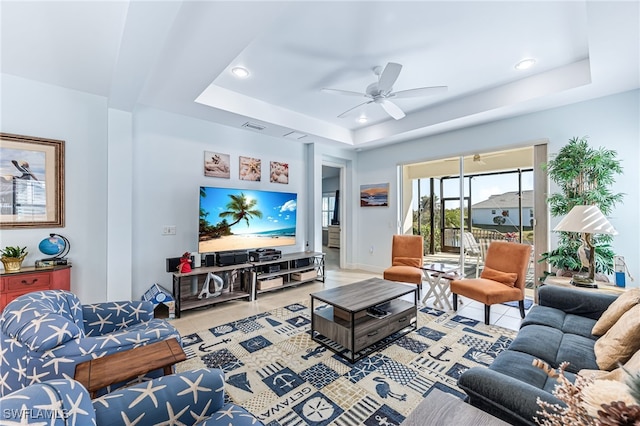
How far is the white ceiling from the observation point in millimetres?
1945

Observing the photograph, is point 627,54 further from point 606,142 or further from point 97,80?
point 97,80

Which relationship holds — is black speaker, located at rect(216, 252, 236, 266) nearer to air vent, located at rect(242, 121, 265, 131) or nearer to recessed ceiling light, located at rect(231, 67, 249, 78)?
air vent, located at rect(242, 121, 265, 131)

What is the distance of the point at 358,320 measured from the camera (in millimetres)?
2451

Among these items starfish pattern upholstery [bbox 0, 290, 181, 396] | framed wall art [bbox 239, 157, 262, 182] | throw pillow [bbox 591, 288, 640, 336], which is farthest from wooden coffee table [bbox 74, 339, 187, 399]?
framed wall art [bbox 239, 157, 262, 182]

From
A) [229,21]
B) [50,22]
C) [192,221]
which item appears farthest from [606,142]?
[50,22]

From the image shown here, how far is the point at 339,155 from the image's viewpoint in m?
5.70

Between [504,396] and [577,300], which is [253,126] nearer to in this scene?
[504,396]

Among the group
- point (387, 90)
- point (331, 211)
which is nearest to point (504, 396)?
point (387, 90)

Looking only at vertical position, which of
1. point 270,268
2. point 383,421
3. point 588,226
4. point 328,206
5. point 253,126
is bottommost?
point 383,421

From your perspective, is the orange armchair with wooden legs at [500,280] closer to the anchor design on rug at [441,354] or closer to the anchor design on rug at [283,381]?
the anchor design on rug at [441,354]

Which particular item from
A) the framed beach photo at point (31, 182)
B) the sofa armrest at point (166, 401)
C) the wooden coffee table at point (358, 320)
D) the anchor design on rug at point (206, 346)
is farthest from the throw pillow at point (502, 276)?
the framed beach photo at point (31, 182)

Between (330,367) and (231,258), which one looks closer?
(330,367)

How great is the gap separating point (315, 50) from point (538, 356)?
3.03m

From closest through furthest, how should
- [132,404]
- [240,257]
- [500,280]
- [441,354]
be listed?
[132,404], [441,354], [500,280], [240,257]
